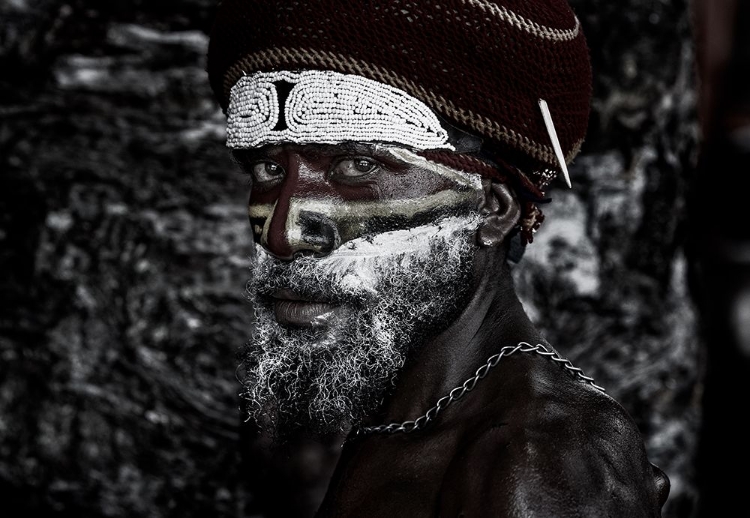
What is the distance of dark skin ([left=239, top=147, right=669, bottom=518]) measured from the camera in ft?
6.48

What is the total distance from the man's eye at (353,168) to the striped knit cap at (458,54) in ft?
0.49

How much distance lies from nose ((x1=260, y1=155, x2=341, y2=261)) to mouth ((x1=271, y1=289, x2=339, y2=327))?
0.12 meters

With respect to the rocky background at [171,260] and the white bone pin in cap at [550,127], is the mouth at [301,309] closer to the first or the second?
the white bone pin in cap at [550,127]

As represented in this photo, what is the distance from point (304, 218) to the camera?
2.48 m

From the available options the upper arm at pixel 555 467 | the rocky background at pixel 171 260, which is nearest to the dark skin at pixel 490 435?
the upper arm at pixel 555 467

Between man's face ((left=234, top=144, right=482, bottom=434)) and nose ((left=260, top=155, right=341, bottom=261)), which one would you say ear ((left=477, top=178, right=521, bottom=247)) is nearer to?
man's face ((left=234, top=144, right=482, bottom=434))

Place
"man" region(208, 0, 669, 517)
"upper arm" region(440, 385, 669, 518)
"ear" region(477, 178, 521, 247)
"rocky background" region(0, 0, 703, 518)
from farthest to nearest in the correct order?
"rocky background" region(0, 0, 703, 518) < "ear" region(477, 178, 521, 247) < "man" region(208, 0, 669, 517) < "upper arm" region(440, 385, 669, 518)

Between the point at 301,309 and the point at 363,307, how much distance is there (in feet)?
0.55

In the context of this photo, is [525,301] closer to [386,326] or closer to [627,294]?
[627,294]

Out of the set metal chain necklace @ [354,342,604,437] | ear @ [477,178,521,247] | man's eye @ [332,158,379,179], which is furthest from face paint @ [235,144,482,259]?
metal chain necklace @ [354,342,604,437]

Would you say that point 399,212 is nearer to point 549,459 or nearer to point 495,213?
point 495,213

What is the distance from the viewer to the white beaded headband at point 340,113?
7.87 feet

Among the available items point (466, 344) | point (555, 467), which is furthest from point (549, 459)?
point (466, 344)

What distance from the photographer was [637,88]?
5.21 meters
